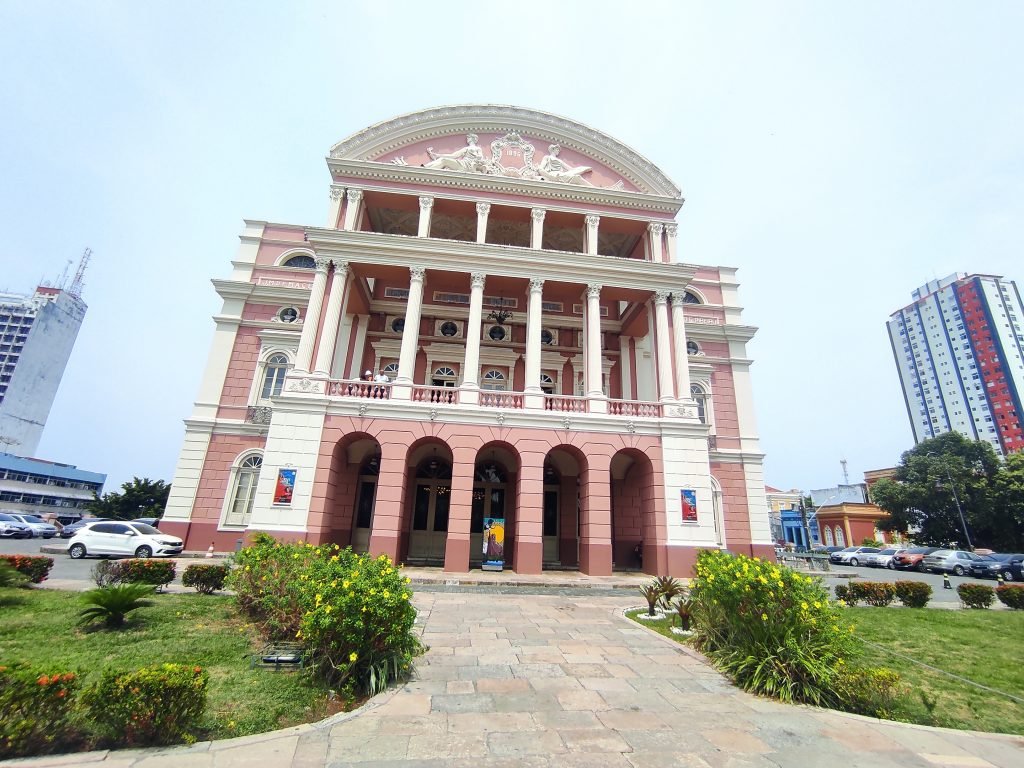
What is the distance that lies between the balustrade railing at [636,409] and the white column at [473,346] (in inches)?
208

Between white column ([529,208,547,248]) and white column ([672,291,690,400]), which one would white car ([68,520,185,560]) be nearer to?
white column ([529,208,547,248])

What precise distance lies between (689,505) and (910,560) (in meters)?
21.8

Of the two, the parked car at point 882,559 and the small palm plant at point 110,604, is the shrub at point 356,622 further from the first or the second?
the parked car at point 882,559

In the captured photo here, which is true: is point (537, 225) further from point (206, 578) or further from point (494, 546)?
point (206, 578)

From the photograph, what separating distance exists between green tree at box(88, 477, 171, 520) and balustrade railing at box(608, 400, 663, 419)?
28.3 m

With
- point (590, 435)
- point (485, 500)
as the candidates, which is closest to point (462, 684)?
point (590, 435)

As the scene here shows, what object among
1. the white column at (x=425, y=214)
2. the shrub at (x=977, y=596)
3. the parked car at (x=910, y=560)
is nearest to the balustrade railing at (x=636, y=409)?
the shrub at (x=977, y=596)

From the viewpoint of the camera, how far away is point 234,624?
803 centimetres

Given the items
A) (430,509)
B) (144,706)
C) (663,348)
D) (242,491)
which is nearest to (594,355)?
(663,348)

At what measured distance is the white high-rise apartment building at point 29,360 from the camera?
285ft

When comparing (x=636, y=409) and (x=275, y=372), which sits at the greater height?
(x=275, y=372)

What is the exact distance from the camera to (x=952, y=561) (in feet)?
81.8

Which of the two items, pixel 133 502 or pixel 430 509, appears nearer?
pixel 430 509

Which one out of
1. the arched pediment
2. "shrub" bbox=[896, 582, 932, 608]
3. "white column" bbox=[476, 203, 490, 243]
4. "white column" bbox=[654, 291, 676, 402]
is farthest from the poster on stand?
the arched pediment
